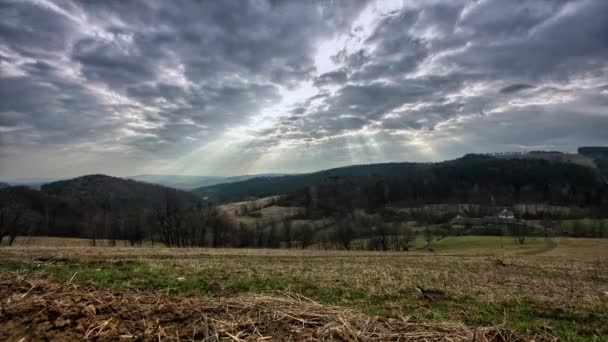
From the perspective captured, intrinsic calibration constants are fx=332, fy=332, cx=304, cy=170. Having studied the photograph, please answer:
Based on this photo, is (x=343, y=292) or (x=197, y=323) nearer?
(x=197, y=323)

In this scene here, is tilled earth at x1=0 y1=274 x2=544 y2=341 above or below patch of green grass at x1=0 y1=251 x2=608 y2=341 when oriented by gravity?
above

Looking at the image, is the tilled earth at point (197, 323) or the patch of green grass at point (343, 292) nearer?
the tilled earth at point (197, 323)

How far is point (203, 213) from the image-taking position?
10294 cm

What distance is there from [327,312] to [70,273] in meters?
12.4

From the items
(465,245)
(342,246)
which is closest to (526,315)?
(465,245)

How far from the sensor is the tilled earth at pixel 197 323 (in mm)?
2936

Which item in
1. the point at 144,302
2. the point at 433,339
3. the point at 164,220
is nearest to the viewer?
the point at 433,339

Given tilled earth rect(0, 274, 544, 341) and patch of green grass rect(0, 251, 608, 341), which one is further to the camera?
patch of green grass rect(0, 251, 608, 341)

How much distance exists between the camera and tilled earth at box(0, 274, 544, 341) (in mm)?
2936

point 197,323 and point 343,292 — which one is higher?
point 197,323

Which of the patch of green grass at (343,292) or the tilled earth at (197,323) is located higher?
the tilled earth at (197,323)

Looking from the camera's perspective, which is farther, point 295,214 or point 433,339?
point 295,214

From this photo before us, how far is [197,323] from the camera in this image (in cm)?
325

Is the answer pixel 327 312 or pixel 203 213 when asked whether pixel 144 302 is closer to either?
pixel 327 312
